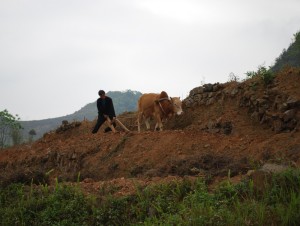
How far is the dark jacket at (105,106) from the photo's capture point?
1245 centimetres

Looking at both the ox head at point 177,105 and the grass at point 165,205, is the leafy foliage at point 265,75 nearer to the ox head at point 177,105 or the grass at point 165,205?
the ox head at point 177,105

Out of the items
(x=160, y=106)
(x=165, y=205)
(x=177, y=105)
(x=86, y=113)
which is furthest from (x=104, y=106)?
(x=86, y=113)

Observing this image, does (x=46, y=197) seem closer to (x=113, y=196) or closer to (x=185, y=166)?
(x=113, y=196)

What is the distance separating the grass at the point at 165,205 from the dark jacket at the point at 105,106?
496cm

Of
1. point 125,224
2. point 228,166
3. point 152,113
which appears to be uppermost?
point 152,113

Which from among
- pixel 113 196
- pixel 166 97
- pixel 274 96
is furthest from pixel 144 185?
pixel 166 97

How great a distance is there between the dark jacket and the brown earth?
2.36 ft

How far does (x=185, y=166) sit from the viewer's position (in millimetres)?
7738

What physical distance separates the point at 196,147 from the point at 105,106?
13.3ft

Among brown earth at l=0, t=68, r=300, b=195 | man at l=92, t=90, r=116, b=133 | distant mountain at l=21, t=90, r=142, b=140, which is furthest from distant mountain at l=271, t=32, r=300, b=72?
distant mountain at l=21, t=90, r=142, b=140

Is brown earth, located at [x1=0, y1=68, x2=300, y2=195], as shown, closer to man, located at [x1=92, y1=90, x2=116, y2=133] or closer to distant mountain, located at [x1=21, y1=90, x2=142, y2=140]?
man, located at [x1=92, y1=90, x2=116, y2=133]

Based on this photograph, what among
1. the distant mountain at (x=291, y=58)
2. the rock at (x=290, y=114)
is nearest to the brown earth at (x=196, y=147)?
the rock at (x=290, y=114)

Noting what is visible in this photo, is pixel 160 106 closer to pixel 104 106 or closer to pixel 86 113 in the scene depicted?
pixel 104 106

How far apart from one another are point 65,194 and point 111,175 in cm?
301
